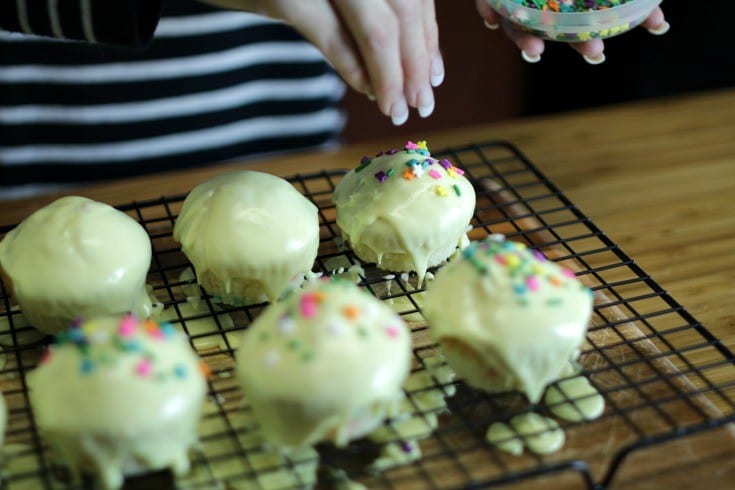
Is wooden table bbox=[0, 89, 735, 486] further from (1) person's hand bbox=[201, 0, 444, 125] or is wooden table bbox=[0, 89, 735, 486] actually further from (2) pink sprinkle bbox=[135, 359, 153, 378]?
(2) pink sprinkle bbox=[135, 359, 153, 378]

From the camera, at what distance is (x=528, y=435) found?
1401 mm

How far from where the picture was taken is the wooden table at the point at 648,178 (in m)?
1.85

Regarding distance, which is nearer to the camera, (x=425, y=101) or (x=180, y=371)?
(x=180, y=371)

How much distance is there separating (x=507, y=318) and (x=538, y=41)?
0.63 metres

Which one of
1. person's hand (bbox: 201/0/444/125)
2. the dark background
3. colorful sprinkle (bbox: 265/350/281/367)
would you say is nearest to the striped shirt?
person's hand (bbox: 201/0/444/125)

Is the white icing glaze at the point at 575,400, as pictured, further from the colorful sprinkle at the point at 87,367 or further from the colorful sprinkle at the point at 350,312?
the colorful sprinkle at the point at 87,367

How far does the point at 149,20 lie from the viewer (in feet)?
5.03

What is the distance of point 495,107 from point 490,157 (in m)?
1.24

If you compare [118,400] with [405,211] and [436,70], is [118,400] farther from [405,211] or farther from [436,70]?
[436,70]

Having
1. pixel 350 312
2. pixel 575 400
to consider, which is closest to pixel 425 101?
pixel 350 312

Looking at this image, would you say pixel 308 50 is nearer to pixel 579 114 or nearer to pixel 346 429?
pixel 579 114

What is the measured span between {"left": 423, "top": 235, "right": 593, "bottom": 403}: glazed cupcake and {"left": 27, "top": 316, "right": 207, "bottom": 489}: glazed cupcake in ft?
1.26

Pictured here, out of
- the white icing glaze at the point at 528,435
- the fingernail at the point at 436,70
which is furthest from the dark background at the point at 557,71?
the white icing glaze at the point at 528,435

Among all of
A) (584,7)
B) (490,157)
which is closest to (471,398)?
(584,7)
